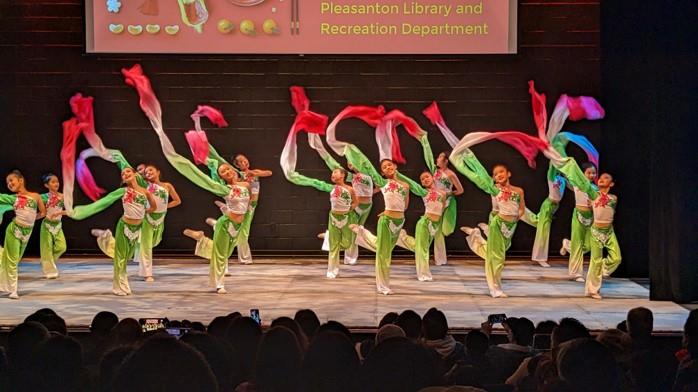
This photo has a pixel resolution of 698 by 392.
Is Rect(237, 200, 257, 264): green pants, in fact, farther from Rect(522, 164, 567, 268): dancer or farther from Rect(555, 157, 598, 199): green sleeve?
Rect(555, 157, 598, 199): green sleeve

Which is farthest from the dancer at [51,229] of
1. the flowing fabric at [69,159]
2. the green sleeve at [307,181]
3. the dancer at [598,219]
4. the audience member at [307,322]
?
the audience member at [307,322]

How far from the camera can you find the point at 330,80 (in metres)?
13.8

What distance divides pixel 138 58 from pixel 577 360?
438 inches

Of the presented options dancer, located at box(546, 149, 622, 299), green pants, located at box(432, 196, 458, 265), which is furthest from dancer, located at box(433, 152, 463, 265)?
dancer, located at box(546, 149, 622, 299)

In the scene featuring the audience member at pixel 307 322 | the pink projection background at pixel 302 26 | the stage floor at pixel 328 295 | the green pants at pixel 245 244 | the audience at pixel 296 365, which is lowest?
the stage floor at pixel 328 295

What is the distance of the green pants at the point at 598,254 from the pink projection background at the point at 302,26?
3397 mm

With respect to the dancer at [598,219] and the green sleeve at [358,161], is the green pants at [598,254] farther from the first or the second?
the green sleeve at [358,161]

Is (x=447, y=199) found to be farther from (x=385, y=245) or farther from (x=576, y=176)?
(x=576, y=176)

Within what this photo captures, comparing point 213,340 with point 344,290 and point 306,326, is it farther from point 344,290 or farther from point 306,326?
point 344,290

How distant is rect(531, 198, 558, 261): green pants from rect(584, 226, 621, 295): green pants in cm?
208

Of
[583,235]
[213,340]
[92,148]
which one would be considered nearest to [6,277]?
[92,148]

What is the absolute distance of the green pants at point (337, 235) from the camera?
11727 mm

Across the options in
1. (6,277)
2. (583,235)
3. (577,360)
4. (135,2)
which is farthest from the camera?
(135,2)

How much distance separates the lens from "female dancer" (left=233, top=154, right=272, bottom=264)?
1248 cm
